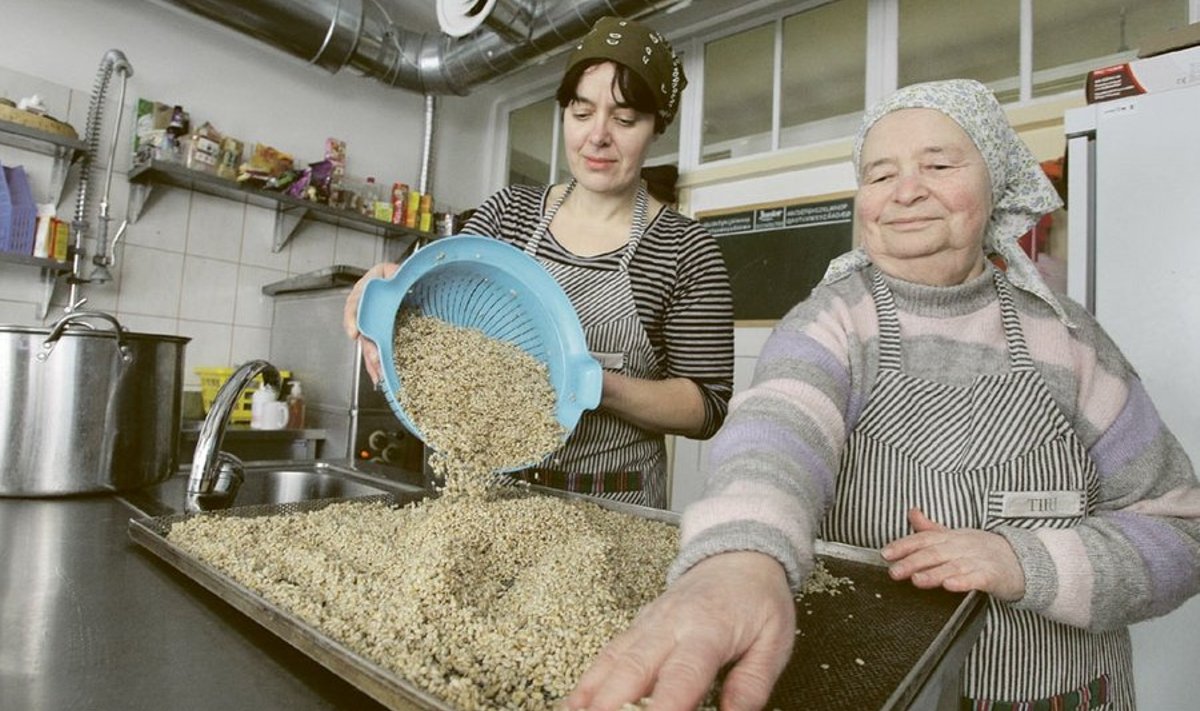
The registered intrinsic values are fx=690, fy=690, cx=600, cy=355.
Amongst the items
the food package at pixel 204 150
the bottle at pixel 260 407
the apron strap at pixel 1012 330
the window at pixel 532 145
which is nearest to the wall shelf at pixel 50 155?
the food package at pixel 204 150

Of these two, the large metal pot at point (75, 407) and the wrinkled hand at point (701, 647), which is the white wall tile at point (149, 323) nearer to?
the large metal pot at point (75, 407)

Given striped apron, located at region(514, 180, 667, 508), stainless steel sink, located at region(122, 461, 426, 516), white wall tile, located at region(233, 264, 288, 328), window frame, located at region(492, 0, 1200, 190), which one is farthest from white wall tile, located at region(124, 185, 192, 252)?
striped apron, located at region(514, 180, 667, 508)

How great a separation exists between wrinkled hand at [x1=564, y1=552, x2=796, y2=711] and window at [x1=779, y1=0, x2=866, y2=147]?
2.58m

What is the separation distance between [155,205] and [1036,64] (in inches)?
123

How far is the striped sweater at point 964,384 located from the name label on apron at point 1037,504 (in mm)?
32

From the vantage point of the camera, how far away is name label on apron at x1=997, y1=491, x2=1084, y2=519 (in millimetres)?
Answer: 775

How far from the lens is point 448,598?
59 centimetres

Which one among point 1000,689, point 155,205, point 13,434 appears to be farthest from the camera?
point 155,205

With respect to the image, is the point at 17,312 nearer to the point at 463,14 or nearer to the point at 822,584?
the point at 463,14

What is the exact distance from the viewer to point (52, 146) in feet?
7.41

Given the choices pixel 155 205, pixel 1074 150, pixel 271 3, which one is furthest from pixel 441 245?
pixel 155 205

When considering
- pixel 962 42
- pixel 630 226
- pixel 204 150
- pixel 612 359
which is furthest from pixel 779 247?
pixel 204 150

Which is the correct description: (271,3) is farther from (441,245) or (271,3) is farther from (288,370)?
(441,245)

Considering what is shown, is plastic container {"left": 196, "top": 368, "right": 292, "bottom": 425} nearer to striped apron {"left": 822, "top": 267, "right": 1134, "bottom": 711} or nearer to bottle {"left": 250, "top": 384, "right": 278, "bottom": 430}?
bottle {"left": 250, "top": 384, "right": 278, "bottom": 430}
